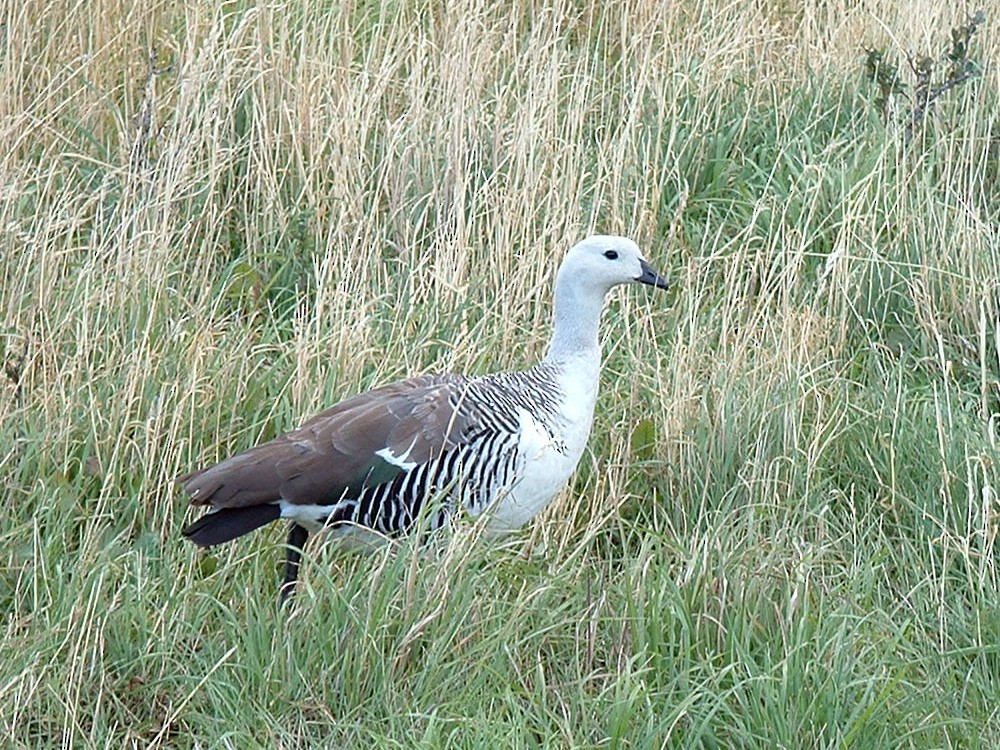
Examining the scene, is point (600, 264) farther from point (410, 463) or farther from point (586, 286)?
point (410, 463)

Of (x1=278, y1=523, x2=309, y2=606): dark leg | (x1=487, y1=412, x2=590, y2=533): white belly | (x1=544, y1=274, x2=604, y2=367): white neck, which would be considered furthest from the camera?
(x1=544, y1=274, x2=604, y2=367): white neck

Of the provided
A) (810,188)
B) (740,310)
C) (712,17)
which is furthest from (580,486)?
(712,17)

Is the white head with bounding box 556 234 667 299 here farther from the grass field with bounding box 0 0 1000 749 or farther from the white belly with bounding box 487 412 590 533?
the white belly with bounding box 487 412 590 533

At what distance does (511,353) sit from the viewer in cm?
547

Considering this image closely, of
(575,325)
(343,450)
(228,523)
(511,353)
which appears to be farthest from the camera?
(511,353)

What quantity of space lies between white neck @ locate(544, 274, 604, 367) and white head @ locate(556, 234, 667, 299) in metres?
0.02

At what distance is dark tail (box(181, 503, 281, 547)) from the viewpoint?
4.22 meters

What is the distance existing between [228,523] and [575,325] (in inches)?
49.4

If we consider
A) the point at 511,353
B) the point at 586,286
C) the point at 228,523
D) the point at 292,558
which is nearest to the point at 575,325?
the point at 586,286

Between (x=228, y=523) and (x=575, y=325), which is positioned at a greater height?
(x=575, y=325)

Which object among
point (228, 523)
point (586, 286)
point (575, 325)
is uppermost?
point (586, 286)

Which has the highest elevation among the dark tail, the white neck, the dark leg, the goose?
the white neck

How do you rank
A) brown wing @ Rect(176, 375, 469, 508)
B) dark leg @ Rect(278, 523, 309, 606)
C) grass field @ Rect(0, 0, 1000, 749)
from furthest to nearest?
brown wing @ Rect(176, 375, 469, 508)
dark leg @ Rect(278, 523, 309, 606)
grass field @ Rect(0, 0, 1000, 749)

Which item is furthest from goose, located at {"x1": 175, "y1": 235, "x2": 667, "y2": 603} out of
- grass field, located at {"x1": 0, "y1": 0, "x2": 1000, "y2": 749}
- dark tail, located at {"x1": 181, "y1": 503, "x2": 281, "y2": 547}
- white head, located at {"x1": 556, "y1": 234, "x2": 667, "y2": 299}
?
white head, located at {"x1": 556, "y1": 234, "x2": 667, "y2": 299}
